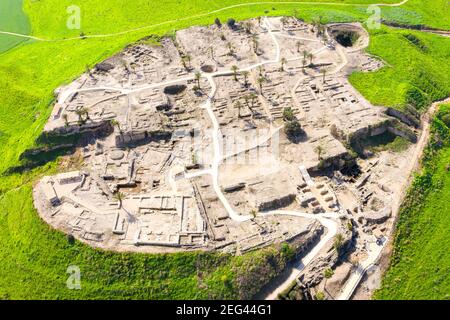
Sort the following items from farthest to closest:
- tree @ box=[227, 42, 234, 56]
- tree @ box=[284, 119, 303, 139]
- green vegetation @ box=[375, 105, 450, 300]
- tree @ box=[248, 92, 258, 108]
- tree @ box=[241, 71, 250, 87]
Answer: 1. tree @ box=[227, 42, 234, 56]
2. tree @ box=[241, 71, 250, 87]
3. tree @ box=[248, 92, 258, 108]
4. tree @ box=[284, 119, 303, 139]
5. green vegetation @ box=[375, 105, 450, 300]

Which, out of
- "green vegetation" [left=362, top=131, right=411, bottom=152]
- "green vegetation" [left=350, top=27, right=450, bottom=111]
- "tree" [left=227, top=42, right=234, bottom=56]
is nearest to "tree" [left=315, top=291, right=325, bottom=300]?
"green vegetation" [left=362, top=131, right=411, bottom=152]

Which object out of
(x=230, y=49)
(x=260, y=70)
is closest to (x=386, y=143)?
(x=260, y=70)

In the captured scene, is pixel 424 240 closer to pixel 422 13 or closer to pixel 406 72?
pixel 406 72

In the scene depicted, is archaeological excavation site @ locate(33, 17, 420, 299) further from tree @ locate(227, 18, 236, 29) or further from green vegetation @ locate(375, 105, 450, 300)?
tree @ locate(227, 18, 236, 29)

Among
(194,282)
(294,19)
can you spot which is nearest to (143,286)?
(194,282)

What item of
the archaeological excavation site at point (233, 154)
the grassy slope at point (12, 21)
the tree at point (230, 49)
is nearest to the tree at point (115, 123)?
the archaeological excavation site at point (233, 154)

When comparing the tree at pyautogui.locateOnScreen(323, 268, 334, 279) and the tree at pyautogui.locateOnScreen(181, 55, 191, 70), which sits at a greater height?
the tree at pyautogui.locateOnScreen(181, 55, 191, 70)

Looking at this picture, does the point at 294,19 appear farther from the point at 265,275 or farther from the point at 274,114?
the point at 265,275

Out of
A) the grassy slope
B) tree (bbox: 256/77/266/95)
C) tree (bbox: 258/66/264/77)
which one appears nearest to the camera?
tree (bbox: 256/77/266/95)
